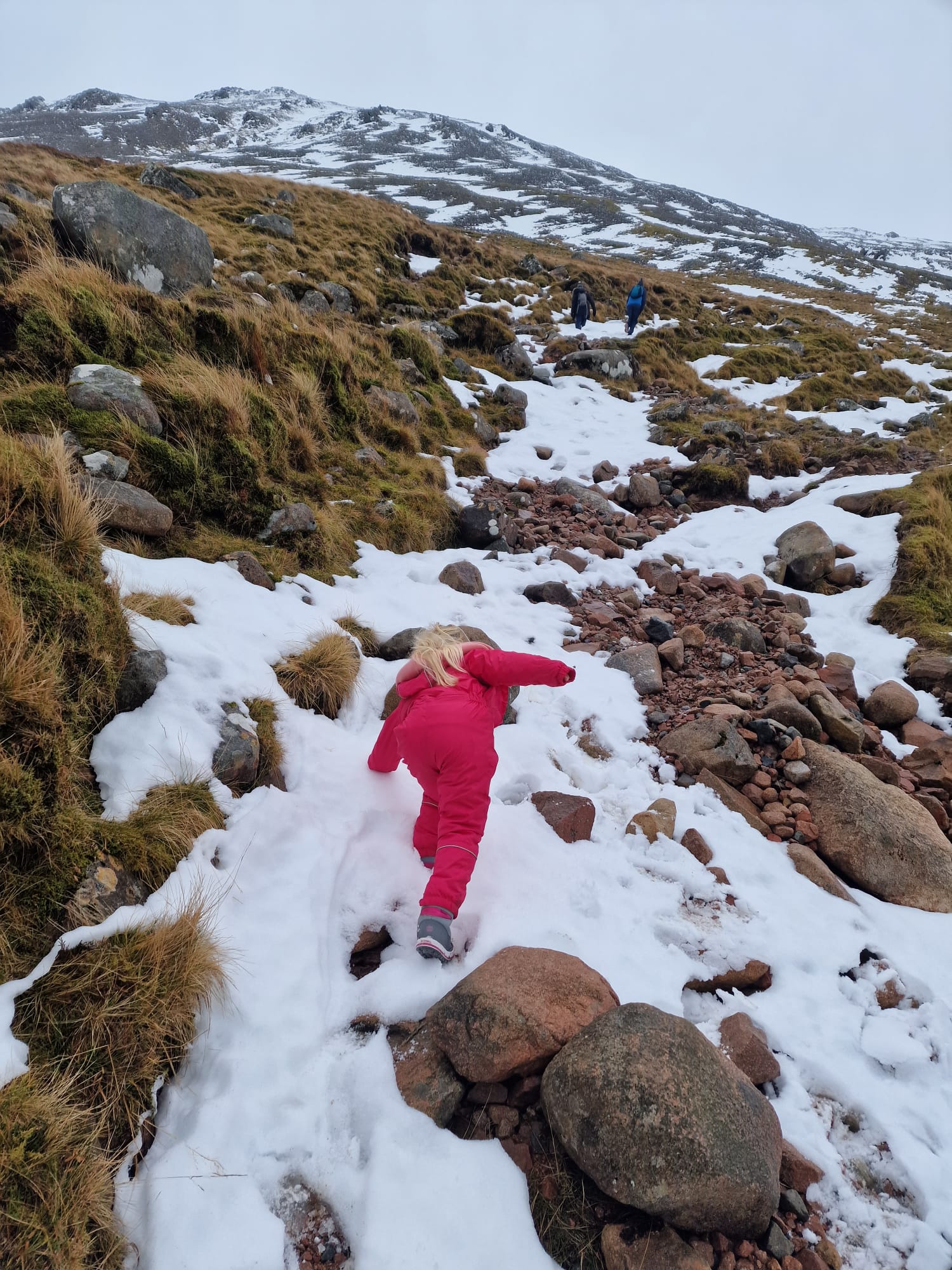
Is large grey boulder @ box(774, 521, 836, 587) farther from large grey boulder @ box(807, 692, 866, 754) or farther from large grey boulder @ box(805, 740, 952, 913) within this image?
large grey boulder @ box(805, 740, 952, 913)

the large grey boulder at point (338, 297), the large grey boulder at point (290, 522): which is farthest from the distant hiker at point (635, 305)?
the large grey boulder at point (290, 522)

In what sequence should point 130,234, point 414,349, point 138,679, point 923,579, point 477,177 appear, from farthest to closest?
point 477,177 < point 414,349 < point 130,234 < point 923,579 < point 138,679

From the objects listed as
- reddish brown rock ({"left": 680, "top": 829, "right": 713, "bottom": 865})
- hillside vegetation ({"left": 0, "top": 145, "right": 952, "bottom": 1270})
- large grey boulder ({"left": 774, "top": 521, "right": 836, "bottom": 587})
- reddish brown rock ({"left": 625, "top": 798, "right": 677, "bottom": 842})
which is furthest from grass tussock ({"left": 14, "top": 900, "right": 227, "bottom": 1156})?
large grey boulder ({"left": 774, "top": 521, "right": 836, "bottom": 587})

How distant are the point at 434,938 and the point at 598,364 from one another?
→ 1587 centimetres

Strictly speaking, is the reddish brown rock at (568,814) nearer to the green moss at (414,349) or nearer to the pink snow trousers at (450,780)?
the pink snow trousers at (450,780)

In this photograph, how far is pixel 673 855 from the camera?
12.2 feet

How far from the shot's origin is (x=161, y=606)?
12.8ft

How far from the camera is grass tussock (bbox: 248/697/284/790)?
3557 millimetres

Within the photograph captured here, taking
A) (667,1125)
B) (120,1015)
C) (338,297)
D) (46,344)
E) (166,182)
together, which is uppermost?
(166,182)

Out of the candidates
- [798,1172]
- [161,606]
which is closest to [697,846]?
[798,1172]

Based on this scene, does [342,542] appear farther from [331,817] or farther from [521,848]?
[521,848]

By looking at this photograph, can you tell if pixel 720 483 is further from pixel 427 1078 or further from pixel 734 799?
pixel 427 1078

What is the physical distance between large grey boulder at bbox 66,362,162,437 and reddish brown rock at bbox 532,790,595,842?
15.7 ft

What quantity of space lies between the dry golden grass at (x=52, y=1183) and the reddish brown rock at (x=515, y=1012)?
1.23m
